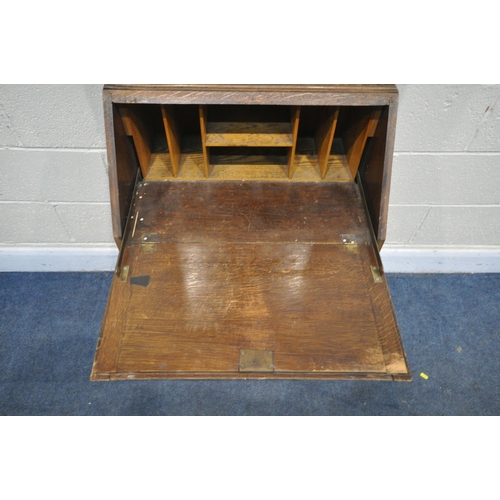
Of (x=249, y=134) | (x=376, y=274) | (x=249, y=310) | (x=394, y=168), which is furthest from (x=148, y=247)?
(x=394, y=168)

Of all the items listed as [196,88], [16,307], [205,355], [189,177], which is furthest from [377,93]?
[16,307]

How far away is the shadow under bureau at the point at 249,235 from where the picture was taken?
92 centimetres

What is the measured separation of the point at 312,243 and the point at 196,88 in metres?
0.48

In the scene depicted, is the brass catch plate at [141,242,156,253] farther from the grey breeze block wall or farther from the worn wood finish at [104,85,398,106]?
the grey breeze block wall

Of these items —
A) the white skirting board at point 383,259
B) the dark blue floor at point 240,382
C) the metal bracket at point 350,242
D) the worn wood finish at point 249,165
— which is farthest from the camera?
the white skirting board at point 383,259

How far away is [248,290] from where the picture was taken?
40.6 inches

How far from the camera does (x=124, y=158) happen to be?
1.15 m

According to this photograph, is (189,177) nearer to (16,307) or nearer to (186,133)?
(186,133)

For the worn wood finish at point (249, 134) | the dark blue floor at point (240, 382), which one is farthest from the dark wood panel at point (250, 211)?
the dark blue floor at point (240, 382)

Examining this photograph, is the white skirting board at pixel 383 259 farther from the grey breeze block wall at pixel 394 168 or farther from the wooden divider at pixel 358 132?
the wooden divider at pixel 358 132

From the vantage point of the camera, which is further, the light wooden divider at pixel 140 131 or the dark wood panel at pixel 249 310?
the light wooden divider at pixel 140 131

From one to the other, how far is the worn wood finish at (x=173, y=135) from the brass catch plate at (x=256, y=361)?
0.61 m

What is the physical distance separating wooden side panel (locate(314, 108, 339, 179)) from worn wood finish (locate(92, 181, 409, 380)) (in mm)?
66

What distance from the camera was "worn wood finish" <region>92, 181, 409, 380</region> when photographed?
91 cm
